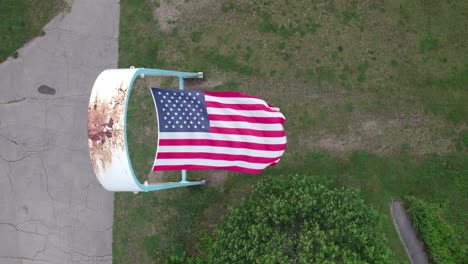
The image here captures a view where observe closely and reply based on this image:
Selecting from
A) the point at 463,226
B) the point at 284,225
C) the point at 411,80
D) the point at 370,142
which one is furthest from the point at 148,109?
the point at 463,226

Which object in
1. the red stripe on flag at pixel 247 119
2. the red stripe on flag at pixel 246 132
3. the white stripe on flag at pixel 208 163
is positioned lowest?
the white stripe on flag at pixel 208 163

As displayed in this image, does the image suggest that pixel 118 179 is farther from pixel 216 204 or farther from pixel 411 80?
pixel 411 80

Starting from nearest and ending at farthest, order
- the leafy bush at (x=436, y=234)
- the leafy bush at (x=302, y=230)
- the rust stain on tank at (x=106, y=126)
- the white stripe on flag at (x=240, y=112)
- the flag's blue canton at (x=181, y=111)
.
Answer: the rust stain on tank at (x=106, y=126)
the flag's blue canton at (x=181, y=111)
the leafy bush at (x=302, y=230)
the white stripe on flag at (x=240, y=112)
the leafy bush at (x=436, y=234)

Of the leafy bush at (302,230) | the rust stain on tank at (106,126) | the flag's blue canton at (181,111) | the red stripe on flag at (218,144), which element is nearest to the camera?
the rust stain on tank at (106,126)

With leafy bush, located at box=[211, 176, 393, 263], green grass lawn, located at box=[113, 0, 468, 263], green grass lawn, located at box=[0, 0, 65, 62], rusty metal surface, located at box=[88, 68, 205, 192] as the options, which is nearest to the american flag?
rusty metal surface, located at box=[88, 68, 205, 192]

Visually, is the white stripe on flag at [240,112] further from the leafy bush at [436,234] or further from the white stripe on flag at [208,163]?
the leafy bush at [436,234]

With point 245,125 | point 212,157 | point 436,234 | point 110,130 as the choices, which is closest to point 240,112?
point 245,125

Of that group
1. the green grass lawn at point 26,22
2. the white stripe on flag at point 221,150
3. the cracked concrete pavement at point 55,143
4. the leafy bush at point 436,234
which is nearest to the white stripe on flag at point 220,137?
the white stripe on flag at point 221,150
